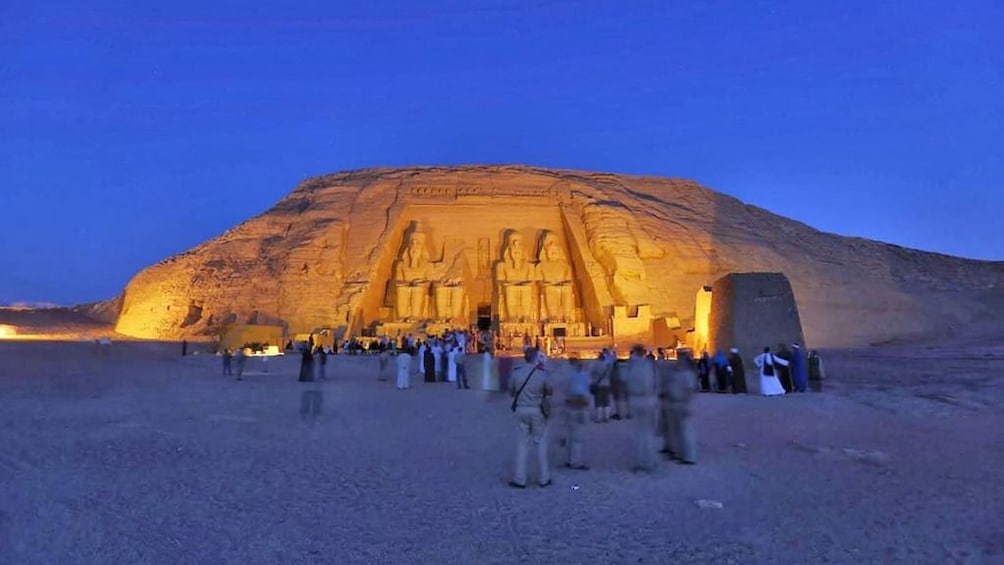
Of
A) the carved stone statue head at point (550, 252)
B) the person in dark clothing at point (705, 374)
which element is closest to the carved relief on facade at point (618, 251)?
the carved stone statue head at point (550, 252)

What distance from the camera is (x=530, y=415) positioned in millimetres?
6020

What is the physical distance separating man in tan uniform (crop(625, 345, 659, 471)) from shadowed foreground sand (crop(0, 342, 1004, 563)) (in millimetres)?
251

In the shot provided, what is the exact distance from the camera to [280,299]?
24125mm

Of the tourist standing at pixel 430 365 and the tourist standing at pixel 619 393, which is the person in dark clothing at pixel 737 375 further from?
the tourist standing at pixel 430 365

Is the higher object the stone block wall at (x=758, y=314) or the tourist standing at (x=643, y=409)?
the stone block wall at (x=758, y=314)

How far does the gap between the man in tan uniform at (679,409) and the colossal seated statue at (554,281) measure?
18.9 m

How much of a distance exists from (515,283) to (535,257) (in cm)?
214

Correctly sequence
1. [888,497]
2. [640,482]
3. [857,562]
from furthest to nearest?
1. [640,482]
2. [888,497]
3. [857,562]

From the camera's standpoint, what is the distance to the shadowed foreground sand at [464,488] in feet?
14.1

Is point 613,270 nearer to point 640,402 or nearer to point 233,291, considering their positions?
point 233,291

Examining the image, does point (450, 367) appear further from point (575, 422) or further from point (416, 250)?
point (416, 250)

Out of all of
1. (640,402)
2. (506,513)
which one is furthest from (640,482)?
(506,513)

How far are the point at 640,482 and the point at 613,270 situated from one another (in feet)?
65.6

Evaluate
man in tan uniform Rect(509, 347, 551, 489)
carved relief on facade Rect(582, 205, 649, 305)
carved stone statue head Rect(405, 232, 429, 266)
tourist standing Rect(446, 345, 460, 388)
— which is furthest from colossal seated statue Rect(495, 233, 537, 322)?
man in tan uniform Rect(509, 347, 551, 489)
